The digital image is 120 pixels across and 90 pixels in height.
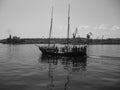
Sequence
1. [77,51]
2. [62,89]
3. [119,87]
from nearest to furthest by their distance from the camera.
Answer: [62,89] → [119,87] → [77,51]

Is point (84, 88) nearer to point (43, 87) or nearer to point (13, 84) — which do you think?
point (43, 87)

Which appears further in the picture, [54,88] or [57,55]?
[57,55]

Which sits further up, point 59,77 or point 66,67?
point 59,77

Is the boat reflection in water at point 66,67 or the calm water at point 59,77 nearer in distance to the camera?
the calm water at point 59,77

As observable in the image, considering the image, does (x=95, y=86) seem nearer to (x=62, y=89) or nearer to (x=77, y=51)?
(x=62, y=89)

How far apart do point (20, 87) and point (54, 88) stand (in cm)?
429

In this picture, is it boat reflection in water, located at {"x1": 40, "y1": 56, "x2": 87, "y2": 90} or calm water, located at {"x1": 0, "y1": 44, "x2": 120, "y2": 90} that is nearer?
calm water, located at {"x1": 0, "y1": 44, "x2": 120, "y2": 90}

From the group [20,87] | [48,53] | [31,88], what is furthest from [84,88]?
[48,53]

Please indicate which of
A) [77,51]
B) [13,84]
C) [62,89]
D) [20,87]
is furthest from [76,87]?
[77,51]

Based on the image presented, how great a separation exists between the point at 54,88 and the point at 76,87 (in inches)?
112

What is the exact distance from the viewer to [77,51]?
4931 centimetres

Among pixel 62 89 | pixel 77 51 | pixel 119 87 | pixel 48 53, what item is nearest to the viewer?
pixel 62 89

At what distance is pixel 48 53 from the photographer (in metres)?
53.7

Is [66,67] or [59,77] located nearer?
[59,77]
